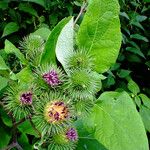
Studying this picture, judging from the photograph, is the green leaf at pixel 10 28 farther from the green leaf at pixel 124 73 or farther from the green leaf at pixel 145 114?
the green leaf at pixel 145 114

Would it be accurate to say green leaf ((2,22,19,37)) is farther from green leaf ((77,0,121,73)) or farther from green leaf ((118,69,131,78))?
green leaf ((77,0,121,73))

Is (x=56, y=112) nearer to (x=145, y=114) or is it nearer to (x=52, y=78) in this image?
(x=52, y=78)

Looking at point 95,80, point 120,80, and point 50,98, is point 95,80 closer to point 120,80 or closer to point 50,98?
point 50,98

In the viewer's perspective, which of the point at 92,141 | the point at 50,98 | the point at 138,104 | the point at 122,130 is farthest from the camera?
the point at 138,104

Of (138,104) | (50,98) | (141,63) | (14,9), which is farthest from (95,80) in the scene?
(141,63)

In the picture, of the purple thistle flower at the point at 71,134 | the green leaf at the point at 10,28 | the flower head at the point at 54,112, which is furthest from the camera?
the green leaf at the point at 10,28

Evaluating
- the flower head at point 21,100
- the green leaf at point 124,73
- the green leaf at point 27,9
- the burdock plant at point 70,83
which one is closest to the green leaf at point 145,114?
the green leaf at point 124,73

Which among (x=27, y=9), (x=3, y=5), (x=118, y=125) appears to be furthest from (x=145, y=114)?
(x=118, y=125)
